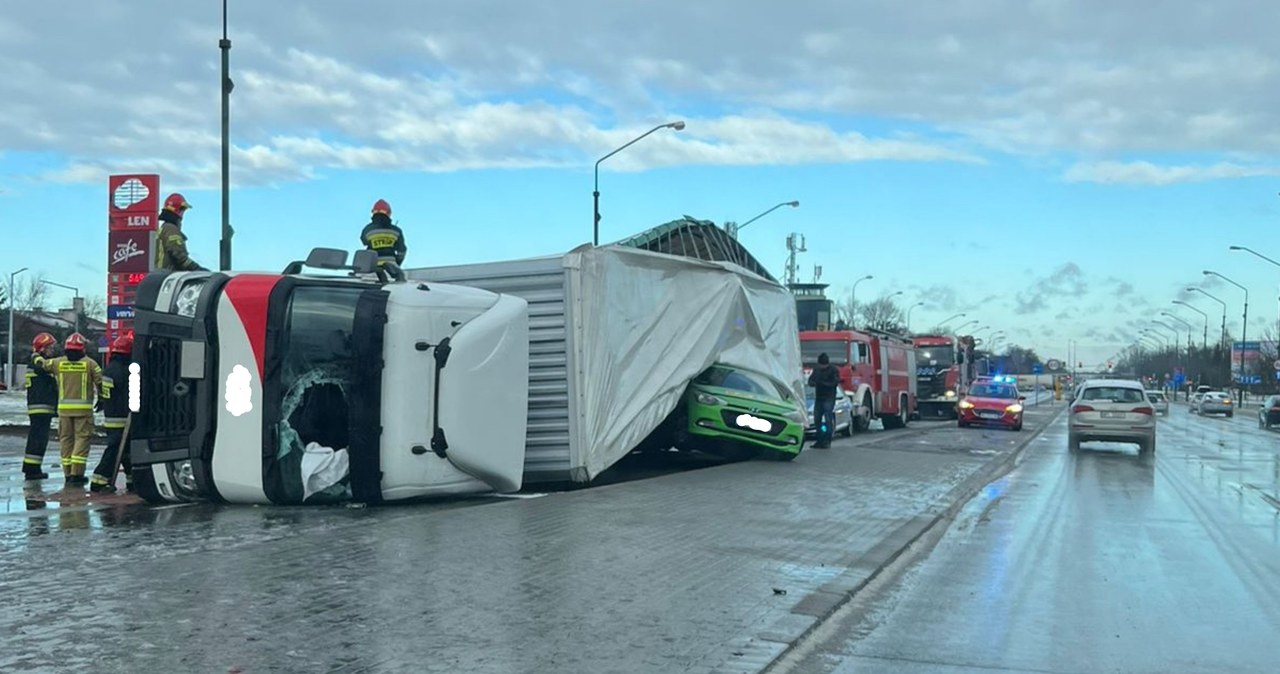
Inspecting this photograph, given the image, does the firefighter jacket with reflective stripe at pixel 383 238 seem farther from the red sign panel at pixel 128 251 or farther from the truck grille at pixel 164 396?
the red sign panel at pixel 128 251

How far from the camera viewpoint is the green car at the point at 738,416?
16.5 meters

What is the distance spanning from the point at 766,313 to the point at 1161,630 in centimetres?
1126

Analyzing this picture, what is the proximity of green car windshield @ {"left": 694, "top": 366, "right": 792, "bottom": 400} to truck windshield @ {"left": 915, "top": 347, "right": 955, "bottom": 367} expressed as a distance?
28755 millimetres

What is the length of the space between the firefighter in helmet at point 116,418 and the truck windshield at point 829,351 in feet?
69.6

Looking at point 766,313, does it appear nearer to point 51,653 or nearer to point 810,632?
point 810,632

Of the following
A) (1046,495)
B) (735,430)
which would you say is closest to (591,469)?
(735,430)

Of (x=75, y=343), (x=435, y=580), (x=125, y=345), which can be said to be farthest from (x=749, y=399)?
(x=435, y=580)

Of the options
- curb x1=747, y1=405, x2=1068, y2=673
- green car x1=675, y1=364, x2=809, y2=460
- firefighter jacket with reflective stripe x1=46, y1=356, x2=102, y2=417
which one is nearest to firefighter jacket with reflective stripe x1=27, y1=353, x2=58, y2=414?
firefighter jacket with reflective stripe x1=46, y1=356, x2=102, y2=417

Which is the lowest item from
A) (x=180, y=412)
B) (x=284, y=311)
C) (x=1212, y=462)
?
(x=1212, y=462)

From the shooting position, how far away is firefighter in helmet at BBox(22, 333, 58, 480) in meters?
13.7

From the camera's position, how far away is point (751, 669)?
5.80 m

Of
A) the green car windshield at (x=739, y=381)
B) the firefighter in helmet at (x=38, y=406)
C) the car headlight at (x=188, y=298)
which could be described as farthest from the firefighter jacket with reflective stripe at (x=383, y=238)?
the green car windshield at (x=739, y=381)

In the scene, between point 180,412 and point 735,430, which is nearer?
point 180,412

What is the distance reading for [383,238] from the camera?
1234 cm
